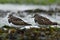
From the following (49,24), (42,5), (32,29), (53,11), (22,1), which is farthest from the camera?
(22,1)

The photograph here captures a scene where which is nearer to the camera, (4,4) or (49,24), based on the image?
(49,24)

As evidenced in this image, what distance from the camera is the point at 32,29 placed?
24.7 feet

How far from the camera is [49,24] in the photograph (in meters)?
8.63

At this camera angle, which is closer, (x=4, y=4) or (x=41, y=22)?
(x=41, y=22)

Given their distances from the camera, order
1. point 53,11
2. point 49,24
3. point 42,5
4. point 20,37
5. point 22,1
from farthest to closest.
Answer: point 22,1, point 42,5, point 53,11, point 49,24, point 20,37

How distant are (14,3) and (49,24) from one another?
295 inches

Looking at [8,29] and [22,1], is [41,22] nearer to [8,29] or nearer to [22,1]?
[8,29]

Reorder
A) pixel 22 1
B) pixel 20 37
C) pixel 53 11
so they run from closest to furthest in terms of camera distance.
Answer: pixel 20 37
pixel 53 11
pixel 22 1

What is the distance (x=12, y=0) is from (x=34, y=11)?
10.9 feet

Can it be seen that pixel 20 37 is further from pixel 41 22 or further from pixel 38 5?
pixel 38 5

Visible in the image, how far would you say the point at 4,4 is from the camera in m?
15.5

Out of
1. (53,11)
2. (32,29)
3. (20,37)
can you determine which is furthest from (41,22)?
(53,11)

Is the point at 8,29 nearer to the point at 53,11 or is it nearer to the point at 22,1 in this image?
the point at 53,11

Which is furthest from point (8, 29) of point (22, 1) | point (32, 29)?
point (22, 1)
